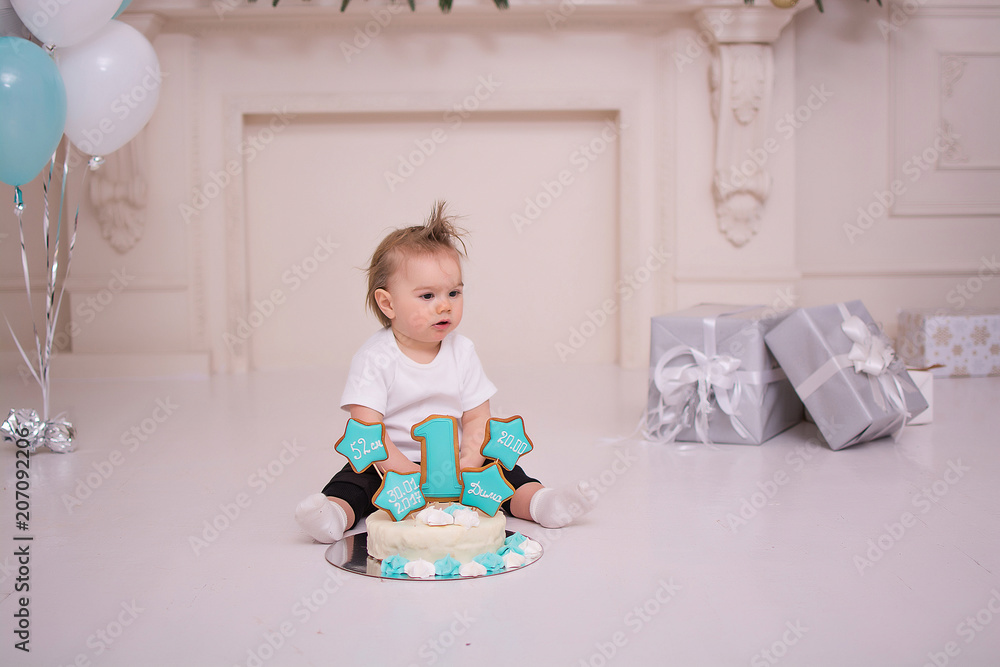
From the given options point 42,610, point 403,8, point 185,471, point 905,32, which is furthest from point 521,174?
point 42,610

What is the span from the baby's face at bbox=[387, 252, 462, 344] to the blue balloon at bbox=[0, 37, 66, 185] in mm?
1235

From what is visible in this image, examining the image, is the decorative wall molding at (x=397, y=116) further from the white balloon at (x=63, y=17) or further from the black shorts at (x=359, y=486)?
the black shorts at (x=359, y=486)

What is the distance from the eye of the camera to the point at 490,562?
1522mm

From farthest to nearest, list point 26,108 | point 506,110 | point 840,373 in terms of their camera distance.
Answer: point 506,110 < point 840,373 < point 26,108

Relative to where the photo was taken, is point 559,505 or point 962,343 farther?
point 962,343

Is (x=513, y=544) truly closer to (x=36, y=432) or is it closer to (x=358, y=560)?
(x=358, y=560)

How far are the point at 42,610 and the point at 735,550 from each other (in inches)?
48.3

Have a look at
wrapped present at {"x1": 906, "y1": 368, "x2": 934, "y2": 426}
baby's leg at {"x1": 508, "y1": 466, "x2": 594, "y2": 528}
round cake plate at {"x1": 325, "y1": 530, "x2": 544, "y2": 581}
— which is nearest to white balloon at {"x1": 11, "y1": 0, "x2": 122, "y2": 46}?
round cake plate at {"x1": 325, "y1": 530, "x2": 544, "y2": 581}

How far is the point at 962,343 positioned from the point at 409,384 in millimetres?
3250

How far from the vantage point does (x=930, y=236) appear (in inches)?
188

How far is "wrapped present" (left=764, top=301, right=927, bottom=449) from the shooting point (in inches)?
95.8

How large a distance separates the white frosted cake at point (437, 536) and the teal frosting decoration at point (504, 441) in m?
0.15

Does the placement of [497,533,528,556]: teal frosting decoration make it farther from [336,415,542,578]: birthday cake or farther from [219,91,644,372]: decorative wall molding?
[219,91,644,372]: decorative wall molding

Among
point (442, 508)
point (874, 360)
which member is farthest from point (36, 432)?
point (874, 360)
